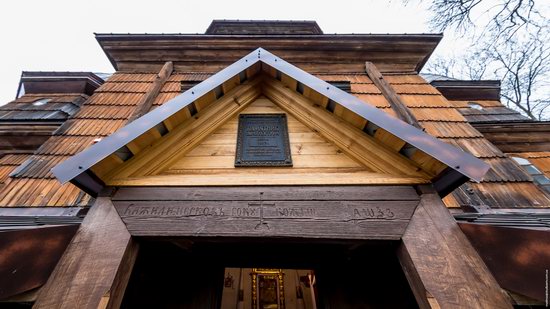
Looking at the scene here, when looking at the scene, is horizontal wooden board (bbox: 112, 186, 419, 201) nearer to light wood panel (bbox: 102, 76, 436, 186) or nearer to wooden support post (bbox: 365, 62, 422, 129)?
light wood panel (bbox: 102, 76, 436, 186)

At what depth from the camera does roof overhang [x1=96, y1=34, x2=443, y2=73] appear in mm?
5254

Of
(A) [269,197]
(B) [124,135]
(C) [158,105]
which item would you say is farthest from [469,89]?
(B) [124,135]

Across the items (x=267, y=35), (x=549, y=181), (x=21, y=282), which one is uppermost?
(x=267, y=35)

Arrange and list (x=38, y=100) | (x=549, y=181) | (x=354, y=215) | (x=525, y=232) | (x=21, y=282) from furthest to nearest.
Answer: (x=38, y=100) → (x=549, y=181) → (x=354, y=215) → (x=525, y=232) → (x=21, y=282)

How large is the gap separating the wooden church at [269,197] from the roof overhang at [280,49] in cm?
56

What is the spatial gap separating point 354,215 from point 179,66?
5013 millimetres

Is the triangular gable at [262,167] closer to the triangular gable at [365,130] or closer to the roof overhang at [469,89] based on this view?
the triangular gable at [365,130]

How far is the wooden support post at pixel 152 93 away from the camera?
383cm

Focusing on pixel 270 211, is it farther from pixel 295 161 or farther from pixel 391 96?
pixel 391 96

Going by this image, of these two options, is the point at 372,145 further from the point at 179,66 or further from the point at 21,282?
the point at 179,66

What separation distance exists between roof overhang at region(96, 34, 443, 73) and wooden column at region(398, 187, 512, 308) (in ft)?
13.6

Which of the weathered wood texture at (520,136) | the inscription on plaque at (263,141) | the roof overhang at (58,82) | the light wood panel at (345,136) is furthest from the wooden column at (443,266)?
the roof overhang at (58,82)

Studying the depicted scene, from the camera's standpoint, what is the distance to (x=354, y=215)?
2.16m

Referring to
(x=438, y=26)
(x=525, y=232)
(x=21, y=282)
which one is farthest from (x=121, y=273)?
(x=438, y=26)
